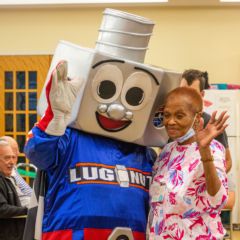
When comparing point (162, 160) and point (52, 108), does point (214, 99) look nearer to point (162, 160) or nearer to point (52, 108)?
point (162, 160)

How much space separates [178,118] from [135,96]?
0.22 m

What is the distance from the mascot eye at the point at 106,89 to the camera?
2262 millimetres

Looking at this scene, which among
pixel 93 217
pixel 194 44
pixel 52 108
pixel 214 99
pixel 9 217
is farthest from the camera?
pixel 194 44

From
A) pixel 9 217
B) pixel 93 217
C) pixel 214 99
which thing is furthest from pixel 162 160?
pixel 214 99

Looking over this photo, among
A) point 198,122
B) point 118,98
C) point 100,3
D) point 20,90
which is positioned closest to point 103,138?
point 118,98

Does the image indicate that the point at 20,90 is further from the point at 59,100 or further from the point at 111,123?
the point at 59,100

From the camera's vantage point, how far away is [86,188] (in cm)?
219

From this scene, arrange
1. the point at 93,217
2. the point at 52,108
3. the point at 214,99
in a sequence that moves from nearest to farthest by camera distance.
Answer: the point at 52,108, the point at 93,217, the point at 214,99

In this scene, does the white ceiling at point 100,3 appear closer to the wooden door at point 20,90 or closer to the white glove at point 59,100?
the wooden door at point 20,90

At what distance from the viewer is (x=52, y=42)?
6832mm

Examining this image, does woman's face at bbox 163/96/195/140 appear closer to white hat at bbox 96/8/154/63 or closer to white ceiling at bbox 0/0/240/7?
white hat at bbox 96/8/154/63

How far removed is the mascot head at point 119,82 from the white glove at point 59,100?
16cm

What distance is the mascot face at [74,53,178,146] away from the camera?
88.0 inches

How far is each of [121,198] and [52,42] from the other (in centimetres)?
485
